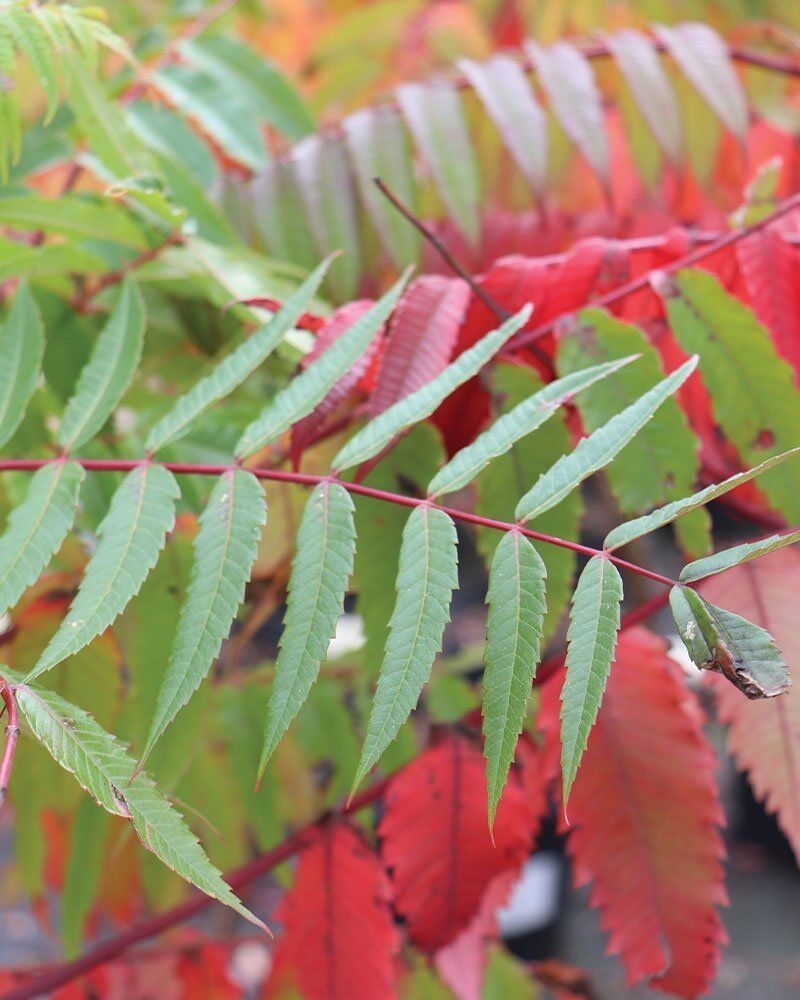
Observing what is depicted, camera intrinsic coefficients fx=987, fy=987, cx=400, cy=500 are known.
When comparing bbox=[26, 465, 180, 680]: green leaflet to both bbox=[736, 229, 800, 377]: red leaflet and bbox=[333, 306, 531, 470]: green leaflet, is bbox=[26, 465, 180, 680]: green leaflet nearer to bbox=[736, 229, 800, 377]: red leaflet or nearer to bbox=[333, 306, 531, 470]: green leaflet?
bbox=[333, 306, 531, 470]: green leaflet

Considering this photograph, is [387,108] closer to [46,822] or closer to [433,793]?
[433,793]

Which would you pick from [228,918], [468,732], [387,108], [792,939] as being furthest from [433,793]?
[792,939]

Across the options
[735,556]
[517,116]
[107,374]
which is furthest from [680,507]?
[517,116]

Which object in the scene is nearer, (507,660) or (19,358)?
(507,660)

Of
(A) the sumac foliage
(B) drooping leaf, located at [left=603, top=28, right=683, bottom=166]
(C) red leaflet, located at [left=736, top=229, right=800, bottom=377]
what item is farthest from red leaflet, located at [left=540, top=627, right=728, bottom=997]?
(B) drooping leaf, located at [left=603, top=28, right=683, bottom=166]

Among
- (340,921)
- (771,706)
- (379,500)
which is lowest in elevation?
(340,921)

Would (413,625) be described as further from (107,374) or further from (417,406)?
(107,374)
